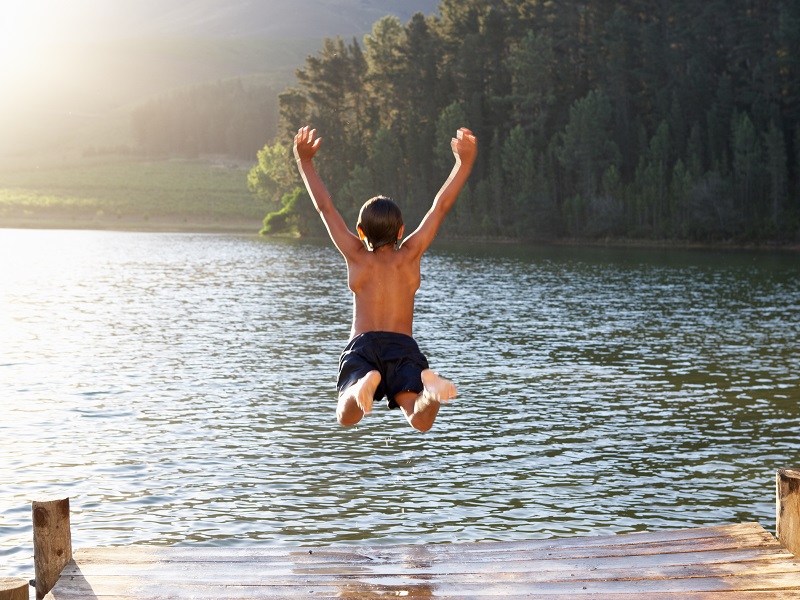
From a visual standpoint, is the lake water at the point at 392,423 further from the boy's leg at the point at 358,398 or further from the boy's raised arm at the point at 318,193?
the boy's raised arm at the point at 318,193

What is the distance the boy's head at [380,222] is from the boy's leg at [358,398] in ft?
4.17

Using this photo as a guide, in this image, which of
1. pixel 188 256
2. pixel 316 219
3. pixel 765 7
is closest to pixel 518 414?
pixel 188 256

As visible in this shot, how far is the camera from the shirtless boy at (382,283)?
8.79m

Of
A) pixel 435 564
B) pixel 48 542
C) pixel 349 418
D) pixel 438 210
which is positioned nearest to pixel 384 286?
pixel 438 210

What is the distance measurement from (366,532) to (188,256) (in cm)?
7005

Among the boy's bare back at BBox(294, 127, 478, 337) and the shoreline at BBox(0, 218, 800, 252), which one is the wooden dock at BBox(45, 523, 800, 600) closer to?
the boy's bare back at BBox(294, 127, 478, 337)

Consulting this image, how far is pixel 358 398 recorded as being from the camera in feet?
25.8

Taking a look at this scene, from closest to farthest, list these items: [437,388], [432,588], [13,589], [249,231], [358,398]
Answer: [13,589]
[437,388]
[358,398]
[432,588]
[249,231]

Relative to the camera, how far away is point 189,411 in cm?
2159

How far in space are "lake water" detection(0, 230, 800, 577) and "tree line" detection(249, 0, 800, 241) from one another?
166ft

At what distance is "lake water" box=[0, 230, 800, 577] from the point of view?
46.7 feet

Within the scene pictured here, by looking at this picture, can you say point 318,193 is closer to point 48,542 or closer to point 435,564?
point 435,564

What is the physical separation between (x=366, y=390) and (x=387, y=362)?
0.97 meters

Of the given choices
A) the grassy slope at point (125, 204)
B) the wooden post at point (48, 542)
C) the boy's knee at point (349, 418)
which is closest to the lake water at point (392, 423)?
the wooden post at point (48, 542)
